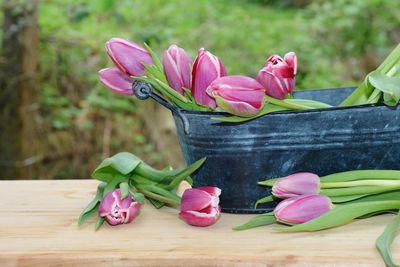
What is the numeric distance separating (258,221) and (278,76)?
16 centimetres

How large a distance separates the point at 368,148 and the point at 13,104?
69.3 inches

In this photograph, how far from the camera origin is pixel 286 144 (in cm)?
77

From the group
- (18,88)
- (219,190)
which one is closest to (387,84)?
(219,190)

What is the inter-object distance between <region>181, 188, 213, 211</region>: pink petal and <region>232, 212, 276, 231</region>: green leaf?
42mm

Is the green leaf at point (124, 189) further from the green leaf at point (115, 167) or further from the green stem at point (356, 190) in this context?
the green stem at point (356, 190)

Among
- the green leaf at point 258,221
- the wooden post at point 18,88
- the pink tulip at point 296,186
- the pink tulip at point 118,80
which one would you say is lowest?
the wooden post at point 18,88

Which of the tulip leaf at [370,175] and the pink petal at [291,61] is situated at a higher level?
the pink petal at [291,61]

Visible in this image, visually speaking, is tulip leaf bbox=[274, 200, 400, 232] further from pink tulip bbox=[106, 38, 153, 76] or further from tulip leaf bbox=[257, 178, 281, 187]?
pink tulip bbox=[106, 38, 153, 76]

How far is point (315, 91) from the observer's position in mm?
956

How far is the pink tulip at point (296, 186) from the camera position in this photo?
2.40ft

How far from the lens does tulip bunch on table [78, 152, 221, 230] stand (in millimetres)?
752

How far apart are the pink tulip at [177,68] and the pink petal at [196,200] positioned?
12cm

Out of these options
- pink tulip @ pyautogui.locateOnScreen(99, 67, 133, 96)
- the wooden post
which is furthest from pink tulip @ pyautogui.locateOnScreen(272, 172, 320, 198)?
the wooden post

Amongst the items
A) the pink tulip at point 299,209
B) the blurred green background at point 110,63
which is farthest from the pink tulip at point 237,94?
the blurred green background at point 110,63
